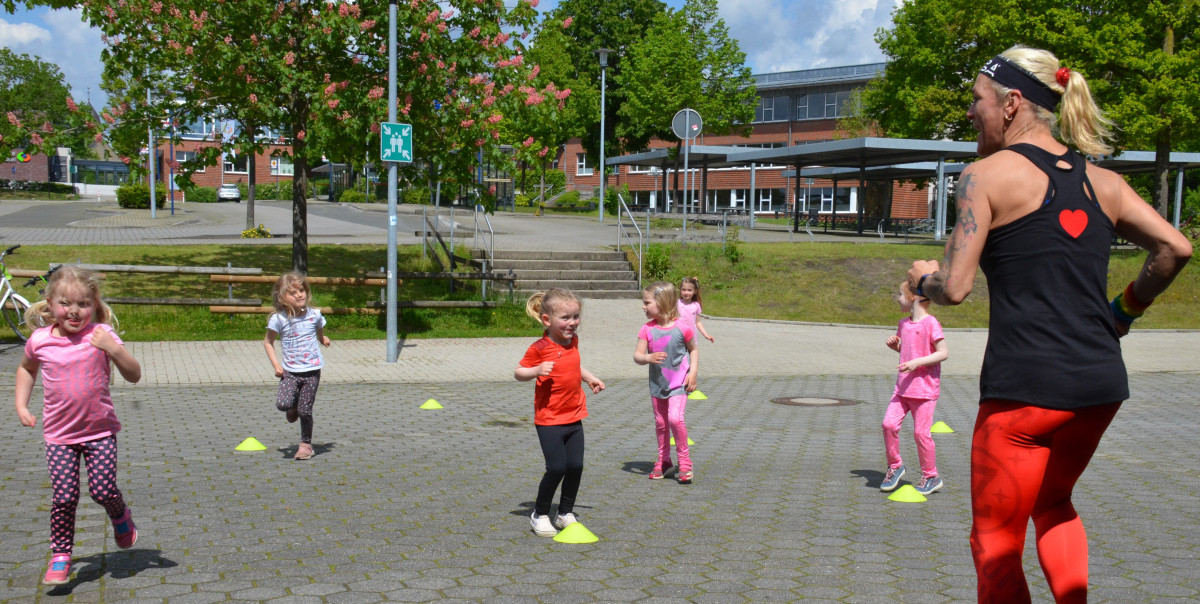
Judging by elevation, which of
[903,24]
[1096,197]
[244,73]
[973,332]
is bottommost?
[973,332]

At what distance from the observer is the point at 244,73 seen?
15.3 meters

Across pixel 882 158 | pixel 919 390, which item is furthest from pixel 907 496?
pixel 882 158

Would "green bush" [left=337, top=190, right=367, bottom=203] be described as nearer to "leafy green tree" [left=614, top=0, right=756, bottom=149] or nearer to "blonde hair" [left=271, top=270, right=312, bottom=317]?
"leafy green tree" [left=614, top=0, right=756, bottom=149]

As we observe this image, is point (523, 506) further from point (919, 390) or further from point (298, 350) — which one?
point (919, 390)

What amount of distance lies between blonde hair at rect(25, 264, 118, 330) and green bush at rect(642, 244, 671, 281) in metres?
18.1

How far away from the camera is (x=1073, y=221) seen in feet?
9.91

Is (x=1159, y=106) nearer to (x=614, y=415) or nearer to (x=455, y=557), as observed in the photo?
(x=614, y=415)

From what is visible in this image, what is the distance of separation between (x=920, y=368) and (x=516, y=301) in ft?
42.7

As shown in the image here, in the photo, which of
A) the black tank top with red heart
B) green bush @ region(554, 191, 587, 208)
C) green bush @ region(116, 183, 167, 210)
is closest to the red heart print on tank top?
the black tank top with red heart

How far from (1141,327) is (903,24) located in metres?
24.3

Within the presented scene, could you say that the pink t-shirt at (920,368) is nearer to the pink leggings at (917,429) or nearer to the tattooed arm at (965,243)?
the pink leggings at (917,429)

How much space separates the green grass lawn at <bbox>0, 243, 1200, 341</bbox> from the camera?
16.6 meters

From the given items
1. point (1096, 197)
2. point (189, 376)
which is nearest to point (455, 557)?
point (1096, 197)

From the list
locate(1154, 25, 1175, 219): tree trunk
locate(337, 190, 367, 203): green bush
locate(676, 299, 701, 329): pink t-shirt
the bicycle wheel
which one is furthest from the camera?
locate(337, 190, 367, 203): green bush
